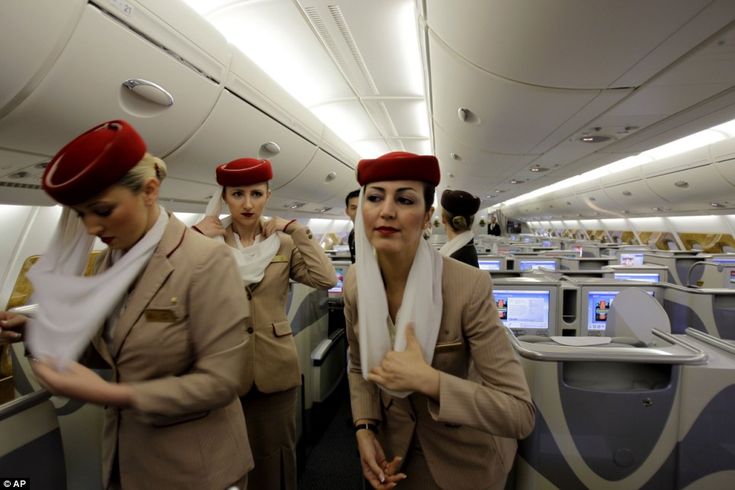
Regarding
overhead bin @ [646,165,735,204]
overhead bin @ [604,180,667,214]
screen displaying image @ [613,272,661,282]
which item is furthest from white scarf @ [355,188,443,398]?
overhead bin @ [604,180,667,214]

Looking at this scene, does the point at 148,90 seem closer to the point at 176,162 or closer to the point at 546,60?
the point at 176,162

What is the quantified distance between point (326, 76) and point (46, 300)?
142 inches

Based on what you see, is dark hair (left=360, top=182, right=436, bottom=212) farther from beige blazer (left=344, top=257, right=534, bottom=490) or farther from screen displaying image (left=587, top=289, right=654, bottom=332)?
screen displaying image (left=587, top=289, right=654, bottom=332)

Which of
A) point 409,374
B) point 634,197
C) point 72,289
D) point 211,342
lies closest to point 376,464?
point 409,374

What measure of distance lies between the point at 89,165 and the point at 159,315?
466 mm

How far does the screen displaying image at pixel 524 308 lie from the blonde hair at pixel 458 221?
725 mm

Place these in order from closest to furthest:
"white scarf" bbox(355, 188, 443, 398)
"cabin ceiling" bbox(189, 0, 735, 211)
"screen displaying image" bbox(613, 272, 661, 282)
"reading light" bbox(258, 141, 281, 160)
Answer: "white scarf" bbox(355, 188, 443, 398) < "cabin ceiling" bbox(189, 0, 735, 211) < "reading light" bbox(258, 141, 281, 160) < "screen displaying image" bbox(613, 272, 661, 282)

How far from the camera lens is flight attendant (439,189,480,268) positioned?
3.37m

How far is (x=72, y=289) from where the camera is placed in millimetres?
1071

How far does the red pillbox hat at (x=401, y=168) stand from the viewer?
1178mm

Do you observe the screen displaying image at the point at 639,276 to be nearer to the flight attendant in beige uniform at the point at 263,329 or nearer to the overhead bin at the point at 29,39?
the flight attendant in beige uniform at the point at 263,329

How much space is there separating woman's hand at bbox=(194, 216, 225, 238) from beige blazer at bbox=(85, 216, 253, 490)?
2.39 feet

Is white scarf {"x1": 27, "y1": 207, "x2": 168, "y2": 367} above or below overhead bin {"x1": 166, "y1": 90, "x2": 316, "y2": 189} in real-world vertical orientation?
below

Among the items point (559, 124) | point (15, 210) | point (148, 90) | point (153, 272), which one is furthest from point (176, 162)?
point (559, 124)
